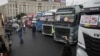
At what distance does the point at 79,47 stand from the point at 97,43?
0.91 m

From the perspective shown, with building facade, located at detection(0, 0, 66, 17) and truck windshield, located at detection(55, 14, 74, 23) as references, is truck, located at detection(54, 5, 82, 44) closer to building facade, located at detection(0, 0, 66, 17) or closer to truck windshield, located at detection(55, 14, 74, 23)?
truck windshield, located at detection(55, 14, 74, 23)

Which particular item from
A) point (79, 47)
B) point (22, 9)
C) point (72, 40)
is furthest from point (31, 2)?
point (79, 47)

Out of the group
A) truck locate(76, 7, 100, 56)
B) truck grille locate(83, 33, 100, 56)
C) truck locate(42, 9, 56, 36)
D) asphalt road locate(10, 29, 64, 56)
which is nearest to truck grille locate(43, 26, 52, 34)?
truck locate(42, 9, 56, 36)

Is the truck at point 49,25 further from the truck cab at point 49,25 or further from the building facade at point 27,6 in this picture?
the building facade at point 27,6

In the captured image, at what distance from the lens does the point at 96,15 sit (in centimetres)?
428

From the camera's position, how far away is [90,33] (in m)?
4.27

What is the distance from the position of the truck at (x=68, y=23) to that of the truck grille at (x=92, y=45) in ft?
32.9

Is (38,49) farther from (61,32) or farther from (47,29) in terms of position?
(47,29)

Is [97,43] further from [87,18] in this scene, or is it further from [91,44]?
[87,18]

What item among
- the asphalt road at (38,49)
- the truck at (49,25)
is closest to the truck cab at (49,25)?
the truck at (49,25)

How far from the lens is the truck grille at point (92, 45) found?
405 cm

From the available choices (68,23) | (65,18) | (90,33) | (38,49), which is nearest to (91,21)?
(90,33)

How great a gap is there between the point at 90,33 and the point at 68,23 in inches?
423

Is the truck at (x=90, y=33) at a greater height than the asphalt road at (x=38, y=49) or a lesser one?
greater
